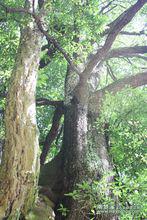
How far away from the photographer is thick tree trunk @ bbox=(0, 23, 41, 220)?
140 inches

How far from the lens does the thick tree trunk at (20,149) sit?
3.55m

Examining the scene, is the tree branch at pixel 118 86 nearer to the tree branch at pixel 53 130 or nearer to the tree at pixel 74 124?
the tree at pixel 74 124

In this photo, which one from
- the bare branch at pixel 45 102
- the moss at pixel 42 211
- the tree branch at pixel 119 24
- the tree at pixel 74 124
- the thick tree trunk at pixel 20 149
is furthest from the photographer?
the bare branch at pixel 45 102

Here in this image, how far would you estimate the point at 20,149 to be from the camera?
12.4 feet

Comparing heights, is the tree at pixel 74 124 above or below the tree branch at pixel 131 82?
below

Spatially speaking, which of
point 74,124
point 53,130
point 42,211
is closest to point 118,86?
point 74,124

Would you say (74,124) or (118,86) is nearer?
(74,124)

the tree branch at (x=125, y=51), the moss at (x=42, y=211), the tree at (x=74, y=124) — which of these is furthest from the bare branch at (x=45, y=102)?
the moss at (x=42, y=211)

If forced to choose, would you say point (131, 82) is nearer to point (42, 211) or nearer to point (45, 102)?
point (45, 102)

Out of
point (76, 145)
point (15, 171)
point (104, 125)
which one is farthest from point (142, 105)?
point (15, 171)

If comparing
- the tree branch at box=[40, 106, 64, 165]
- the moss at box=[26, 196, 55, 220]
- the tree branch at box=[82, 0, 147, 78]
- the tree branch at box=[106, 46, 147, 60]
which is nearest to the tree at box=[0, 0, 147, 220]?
the tree branch at box=[82, 0, 147, 78]

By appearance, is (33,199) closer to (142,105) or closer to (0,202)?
(0,202)

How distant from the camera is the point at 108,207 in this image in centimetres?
357

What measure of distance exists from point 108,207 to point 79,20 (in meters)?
3.10
